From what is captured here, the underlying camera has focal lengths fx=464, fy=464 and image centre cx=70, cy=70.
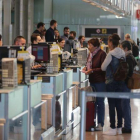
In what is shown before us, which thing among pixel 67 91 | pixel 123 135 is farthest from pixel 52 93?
pixel 123 135

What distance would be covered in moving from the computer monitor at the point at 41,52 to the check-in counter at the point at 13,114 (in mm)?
1756

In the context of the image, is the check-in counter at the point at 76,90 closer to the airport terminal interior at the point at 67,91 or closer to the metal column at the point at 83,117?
the airport terminal interior at the point at 67,91

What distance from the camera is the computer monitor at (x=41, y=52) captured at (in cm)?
686

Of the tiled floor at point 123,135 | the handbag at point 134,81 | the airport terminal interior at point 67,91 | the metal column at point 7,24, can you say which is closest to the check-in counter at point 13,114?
the airport terminal interior at point 67,91

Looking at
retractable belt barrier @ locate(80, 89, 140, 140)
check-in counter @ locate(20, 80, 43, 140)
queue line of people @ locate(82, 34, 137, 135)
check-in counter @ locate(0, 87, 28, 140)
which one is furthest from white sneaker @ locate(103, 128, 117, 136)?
retractable belt barrier @ locate(80, 89, 140, 140)

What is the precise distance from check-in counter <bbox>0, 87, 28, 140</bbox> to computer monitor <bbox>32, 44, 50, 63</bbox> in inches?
69.1

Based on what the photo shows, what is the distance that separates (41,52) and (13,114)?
2.41 metres

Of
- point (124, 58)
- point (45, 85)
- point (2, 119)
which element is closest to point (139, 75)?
point (124, 58)

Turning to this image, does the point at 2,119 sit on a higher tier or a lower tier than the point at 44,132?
higher

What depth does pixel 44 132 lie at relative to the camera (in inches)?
236

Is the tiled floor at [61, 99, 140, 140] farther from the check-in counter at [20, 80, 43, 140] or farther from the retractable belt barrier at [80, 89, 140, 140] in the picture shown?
the check-in counter at [20, 80, 43, 140]

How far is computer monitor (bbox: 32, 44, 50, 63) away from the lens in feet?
22.5

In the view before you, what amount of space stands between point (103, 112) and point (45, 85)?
3.74ft

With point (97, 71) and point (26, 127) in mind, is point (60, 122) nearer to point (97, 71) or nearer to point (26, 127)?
point (97, 71)
